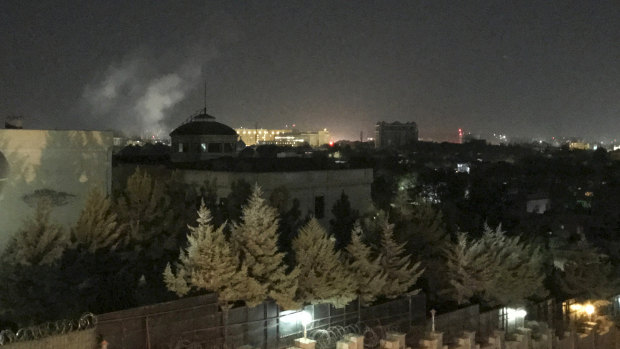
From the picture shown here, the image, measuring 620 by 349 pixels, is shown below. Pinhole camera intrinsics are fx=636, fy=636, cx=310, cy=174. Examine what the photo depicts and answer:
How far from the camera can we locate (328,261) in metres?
15.0

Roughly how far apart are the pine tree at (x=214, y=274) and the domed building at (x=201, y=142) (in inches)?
963

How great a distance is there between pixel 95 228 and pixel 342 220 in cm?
1112

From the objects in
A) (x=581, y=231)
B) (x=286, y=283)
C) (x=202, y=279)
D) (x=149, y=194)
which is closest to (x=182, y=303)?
(x=202, y=279)

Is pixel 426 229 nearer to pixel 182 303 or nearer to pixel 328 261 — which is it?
pixel 328 261

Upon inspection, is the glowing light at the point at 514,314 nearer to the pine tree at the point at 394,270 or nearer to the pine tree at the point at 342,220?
the pine tree at the point at 394,270

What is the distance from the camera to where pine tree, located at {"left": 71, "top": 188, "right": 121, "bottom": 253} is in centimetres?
1487

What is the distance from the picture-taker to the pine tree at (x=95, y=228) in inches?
585

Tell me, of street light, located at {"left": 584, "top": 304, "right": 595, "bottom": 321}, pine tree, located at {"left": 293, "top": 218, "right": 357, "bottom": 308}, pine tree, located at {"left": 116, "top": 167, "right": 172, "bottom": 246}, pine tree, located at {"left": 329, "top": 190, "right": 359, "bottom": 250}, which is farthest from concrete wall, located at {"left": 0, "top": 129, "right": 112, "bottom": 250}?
street light, located at {"left": 584, "top": 304, "right": 595, "bottom": 321}

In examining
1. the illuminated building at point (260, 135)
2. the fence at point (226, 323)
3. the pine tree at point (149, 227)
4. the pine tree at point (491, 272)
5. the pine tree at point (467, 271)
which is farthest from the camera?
the illuminated building at point (260, 135)

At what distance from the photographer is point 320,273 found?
48.6 feet

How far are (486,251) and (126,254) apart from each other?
10.7m

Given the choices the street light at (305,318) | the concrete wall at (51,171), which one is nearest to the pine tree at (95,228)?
the concrete wall at (51,171)

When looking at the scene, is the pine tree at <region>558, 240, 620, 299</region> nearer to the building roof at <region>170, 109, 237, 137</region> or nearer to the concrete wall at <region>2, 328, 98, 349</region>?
the concrete wall at <region>2, 328, 98, 349</region>

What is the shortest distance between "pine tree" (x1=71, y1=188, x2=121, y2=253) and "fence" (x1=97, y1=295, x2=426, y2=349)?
3427mm
